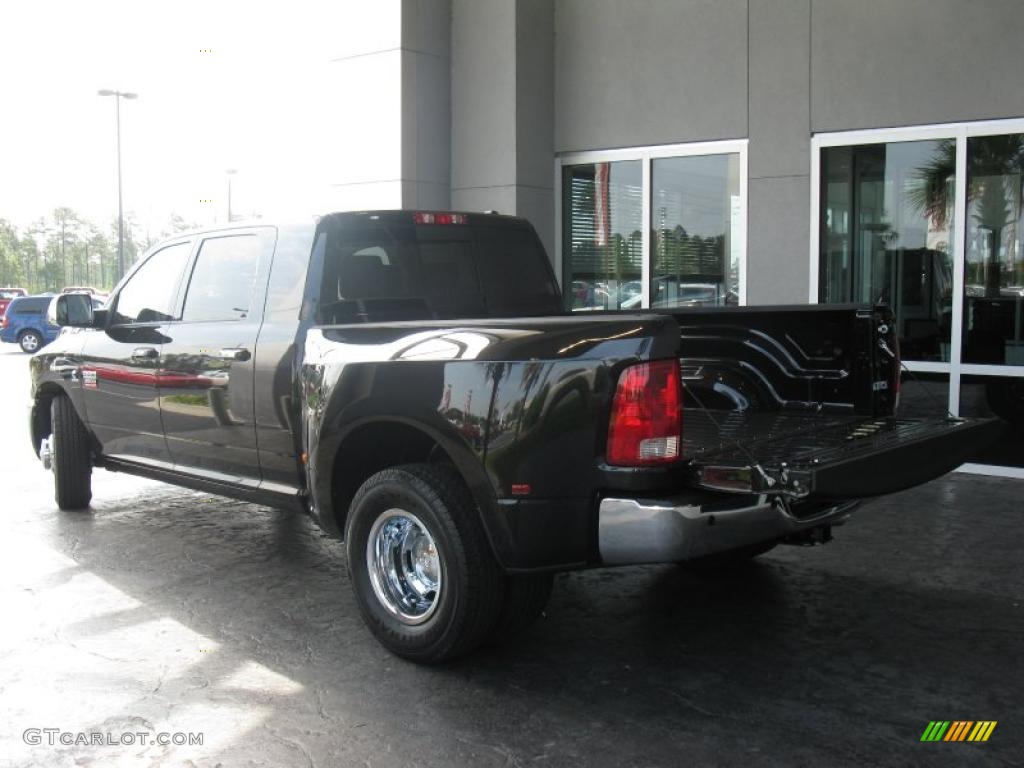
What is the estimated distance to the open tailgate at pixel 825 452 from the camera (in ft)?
11.8

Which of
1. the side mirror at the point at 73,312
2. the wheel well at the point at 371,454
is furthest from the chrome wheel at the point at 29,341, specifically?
the wheel well at the point at 371,454

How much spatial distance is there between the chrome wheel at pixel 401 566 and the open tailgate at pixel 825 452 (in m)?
1.23

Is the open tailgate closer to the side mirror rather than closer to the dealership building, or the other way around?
the side mirror

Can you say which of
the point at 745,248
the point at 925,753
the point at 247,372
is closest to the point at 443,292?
the point at 247,372

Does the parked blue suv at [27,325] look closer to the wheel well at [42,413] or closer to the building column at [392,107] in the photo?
the building column at [392,107]

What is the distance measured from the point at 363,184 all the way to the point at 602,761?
8842 mm

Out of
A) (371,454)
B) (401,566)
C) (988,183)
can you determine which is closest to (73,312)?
(371,454)

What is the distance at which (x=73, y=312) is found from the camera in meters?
6.68

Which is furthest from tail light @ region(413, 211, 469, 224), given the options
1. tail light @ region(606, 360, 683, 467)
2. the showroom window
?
the showroom window

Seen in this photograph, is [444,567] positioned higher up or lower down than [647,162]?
lower down

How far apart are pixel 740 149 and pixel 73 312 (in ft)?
20.5

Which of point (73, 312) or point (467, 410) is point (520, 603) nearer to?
point (467, 410)

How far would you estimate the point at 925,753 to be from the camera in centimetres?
349

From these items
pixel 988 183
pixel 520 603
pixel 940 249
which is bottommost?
pixel 520 603
